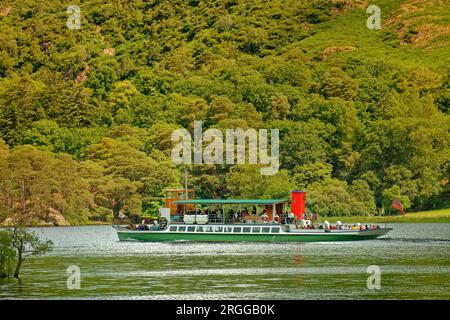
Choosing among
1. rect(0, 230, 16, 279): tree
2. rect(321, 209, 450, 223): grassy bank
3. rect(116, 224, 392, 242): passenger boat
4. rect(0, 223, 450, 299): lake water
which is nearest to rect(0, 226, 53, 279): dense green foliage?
rect(0, 230, 16, 279): tree

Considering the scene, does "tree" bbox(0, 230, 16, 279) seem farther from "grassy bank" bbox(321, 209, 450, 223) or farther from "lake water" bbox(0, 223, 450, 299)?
"grassy bank" bbox(321, 209, 450, 223)

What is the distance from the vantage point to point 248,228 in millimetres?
108000

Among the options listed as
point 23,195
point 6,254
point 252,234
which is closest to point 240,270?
point 6,254

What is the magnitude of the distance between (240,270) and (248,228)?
3516 centimetres

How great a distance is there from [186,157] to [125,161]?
13547 mm

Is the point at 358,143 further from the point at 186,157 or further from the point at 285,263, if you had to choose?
the point at 285,263

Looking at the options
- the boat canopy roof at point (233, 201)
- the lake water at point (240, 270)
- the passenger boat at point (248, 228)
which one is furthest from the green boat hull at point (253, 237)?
the boat canopy roof at point (233, 201)

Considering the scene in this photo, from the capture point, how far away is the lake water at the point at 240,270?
192ft

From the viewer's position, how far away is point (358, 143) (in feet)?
595

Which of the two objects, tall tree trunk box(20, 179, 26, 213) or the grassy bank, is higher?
tall tree trunk box(20, 179, 26, 213)

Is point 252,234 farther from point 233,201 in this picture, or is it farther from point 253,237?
point 233,201

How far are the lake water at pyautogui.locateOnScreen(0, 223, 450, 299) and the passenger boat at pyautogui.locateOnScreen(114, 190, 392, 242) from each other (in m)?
2.18

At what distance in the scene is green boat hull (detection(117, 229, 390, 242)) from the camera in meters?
106
